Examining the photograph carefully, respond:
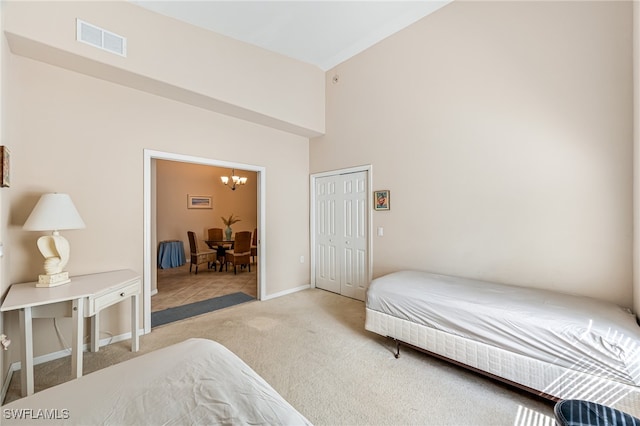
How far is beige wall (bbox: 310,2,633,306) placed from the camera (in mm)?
2211

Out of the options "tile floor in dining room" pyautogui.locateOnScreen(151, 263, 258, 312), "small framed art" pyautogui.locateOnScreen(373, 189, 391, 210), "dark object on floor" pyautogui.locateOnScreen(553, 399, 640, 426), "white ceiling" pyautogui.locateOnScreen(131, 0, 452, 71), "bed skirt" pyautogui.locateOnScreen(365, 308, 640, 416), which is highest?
"white ceiling" pyautogui.locateOnScreen(131, 0, 452, 71)

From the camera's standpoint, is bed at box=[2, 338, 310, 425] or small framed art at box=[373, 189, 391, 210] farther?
small framed art at box=[373, 189, 391, 210]

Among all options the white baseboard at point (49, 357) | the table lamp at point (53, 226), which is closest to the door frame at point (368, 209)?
the white baseboard at point (49, 357)

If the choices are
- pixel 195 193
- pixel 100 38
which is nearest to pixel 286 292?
pixel 100 38

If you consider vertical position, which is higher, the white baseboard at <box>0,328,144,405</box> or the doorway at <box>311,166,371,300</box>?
the doorway at <box>311,166,371,300</box>

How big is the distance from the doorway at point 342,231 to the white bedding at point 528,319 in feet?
4.69

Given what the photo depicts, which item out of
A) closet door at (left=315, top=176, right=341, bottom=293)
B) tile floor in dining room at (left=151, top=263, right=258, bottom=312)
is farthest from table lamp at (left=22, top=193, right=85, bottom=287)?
closet door at (left=315, top=176, right=341, bottom=293)

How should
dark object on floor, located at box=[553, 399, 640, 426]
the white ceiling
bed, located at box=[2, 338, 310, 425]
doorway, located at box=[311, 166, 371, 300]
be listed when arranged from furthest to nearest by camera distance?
doorway, located at box=[311, 166, 371, 300], the white ceiling, dark object on floor, located at box=[553, 399, 640, 426], bed, located at box=[2, 338, 310, 425]

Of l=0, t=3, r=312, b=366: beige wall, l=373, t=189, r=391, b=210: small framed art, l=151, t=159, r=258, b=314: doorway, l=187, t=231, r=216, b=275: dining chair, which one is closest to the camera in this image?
l=0, t=3, r=312, b=366: beige wall

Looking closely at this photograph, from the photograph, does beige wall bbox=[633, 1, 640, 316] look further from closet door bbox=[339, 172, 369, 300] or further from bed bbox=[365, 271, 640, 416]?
closet door bbox=[339, 172, 369, 300]

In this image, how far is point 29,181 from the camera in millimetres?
2434

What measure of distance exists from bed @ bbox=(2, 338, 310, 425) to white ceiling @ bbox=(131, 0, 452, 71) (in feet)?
11.3

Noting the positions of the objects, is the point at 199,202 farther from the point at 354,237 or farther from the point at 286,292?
the point at 354,237

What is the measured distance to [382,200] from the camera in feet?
12.4
